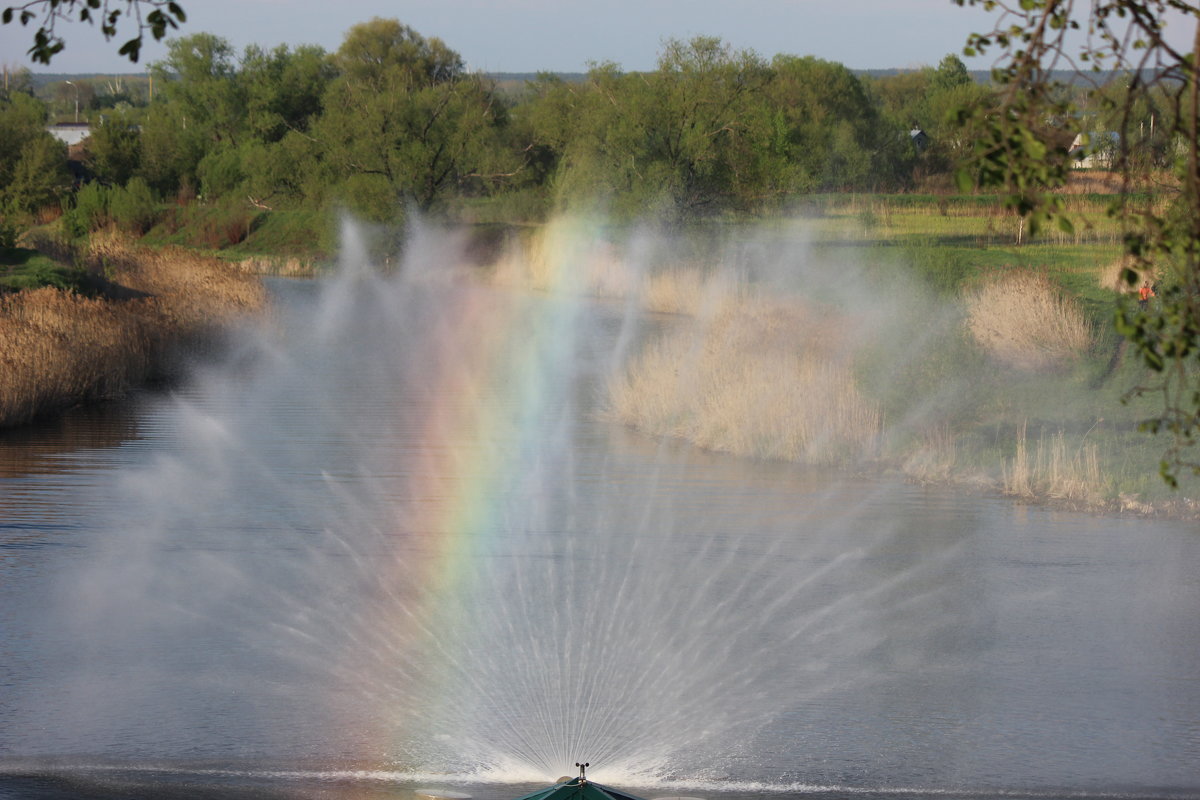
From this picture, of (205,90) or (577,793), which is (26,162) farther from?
(577,793)

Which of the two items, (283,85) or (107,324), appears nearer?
(107,324)

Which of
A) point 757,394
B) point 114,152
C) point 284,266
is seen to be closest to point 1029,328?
point 757,394

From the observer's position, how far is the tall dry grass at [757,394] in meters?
18.3

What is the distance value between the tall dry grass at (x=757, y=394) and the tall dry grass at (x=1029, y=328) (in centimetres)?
248

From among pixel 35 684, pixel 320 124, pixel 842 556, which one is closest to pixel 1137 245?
pixel 35 684

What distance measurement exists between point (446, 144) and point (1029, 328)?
38.5 metres

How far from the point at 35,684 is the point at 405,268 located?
4515 cm

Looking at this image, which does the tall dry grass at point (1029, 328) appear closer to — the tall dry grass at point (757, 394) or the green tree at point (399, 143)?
the tall dry grass at point (757, 394)

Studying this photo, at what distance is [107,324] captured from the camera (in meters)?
24.7

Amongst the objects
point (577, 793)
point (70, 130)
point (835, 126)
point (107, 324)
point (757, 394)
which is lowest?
point (757, 394)

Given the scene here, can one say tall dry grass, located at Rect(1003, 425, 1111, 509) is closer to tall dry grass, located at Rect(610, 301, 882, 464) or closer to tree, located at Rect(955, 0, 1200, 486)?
tall dry grass, located at Rect(610, 301, 882, 464)

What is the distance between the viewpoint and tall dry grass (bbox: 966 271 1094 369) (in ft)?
72.9

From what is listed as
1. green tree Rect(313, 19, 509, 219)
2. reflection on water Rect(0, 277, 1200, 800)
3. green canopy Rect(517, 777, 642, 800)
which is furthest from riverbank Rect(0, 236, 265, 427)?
green tree Rect(313, 19, 509, 219)

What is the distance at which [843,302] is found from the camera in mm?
28219
